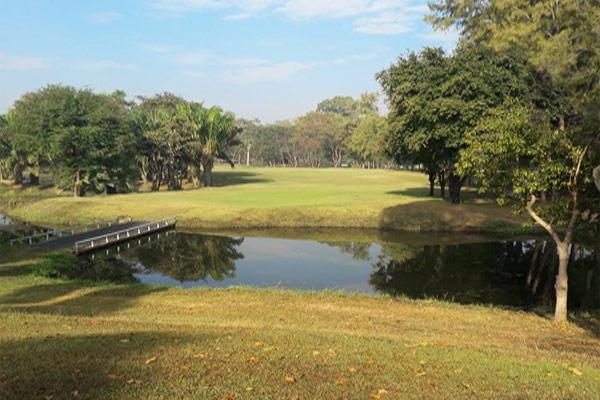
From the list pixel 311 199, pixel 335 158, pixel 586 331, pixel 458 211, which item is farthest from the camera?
pixel 335 158

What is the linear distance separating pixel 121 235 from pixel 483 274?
2881cm

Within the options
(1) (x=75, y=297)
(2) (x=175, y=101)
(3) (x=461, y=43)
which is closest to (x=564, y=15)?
(3) (x=461, y=43)

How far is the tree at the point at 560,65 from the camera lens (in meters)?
19.2

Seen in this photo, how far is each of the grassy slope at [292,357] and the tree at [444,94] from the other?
103 ft

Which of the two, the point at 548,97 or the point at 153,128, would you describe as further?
the point at 153,128

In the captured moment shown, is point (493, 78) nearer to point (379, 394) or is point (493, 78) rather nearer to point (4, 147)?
point (379, 394)

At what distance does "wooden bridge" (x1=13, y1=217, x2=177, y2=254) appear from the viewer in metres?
37.4

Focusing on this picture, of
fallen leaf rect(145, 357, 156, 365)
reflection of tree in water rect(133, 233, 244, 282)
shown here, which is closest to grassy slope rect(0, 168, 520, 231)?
reflection of tree in water rect(133, 233, 244, 282)

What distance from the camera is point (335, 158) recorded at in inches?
7416

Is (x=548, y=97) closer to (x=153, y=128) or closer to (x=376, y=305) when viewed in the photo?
(x=376, y=305)

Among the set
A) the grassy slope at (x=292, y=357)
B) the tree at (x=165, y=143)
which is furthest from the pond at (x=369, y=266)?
the tree at (x=165, y=143)

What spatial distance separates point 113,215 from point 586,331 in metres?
49.2

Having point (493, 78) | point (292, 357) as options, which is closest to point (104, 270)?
point (292, 357)

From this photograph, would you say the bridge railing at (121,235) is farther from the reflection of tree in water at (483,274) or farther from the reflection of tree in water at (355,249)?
the reflection of tree in water at (483,274)
